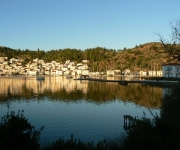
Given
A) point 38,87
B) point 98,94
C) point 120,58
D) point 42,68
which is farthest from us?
point 42,68

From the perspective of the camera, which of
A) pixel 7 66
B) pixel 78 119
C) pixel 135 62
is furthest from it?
pixel 7 66

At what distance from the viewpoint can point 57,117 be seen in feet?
70.4

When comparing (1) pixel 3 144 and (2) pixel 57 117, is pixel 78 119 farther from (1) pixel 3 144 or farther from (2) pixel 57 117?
(1) pixel 3 144

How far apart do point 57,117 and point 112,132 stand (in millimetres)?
6856

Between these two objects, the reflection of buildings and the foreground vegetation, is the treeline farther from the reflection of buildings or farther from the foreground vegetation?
the foreground vegetation

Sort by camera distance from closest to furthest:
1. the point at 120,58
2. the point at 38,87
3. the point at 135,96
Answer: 1. the point at 135,96
2. the point at 38,87
3. the point at 120,58

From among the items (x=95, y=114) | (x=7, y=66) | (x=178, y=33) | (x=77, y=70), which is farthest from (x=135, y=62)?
(x=178, y=33)

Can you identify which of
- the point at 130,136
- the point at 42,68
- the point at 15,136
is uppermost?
the point at 42,68

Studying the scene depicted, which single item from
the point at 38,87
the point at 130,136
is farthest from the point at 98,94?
the point at 130,136

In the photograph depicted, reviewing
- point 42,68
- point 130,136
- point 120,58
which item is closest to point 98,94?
point 130,136

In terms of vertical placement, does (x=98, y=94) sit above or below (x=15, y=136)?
below

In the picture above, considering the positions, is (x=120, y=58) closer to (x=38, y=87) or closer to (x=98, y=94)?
(x=38, y=87)

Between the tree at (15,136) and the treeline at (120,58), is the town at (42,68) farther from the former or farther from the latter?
the tree at (15,136)

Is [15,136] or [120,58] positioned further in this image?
[120,58]
